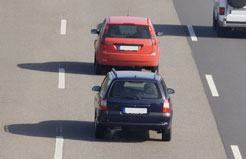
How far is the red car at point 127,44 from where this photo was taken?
27.3 m

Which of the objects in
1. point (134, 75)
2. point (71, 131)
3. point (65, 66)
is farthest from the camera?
point (65, 66)

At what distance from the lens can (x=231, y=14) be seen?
33.6 m

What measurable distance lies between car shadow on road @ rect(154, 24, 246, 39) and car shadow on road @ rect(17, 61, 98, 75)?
5.43 meters

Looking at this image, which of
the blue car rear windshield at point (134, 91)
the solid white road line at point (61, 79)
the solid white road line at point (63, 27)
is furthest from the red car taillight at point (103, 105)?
the solid white road line at point (63, 27)

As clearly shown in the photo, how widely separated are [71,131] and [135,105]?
2117 mm

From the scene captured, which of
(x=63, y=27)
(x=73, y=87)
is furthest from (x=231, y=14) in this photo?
(x=73, y=87)

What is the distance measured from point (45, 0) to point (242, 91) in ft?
46.4

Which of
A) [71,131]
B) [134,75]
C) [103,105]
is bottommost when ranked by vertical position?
[71,131]

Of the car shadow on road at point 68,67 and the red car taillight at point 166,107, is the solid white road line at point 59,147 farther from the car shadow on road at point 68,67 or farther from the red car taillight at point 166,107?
the car shadow on road at point 68,67

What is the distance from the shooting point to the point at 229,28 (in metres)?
34.7

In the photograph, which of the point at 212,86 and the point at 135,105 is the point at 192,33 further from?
the point at 135,105

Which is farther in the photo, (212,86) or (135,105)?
(212,86)

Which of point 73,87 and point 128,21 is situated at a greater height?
point 128,21

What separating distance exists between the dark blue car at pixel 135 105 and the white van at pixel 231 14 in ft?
42.7
